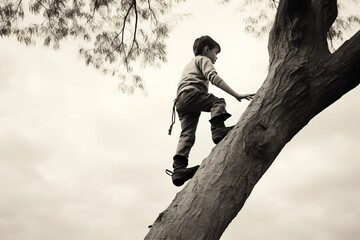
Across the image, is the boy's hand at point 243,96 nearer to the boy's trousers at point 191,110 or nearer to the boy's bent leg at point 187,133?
the boy's trousers at point 191,110

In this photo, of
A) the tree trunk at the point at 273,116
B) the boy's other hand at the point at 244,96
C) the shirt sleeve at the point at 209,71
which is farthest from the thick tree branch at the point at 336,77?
the shirt sleeve at the point at 209,71

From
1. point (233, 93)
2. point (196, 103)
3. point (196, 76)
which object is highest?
point (196, 76)

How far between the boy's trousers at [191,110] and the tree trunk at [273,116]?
1.24ft

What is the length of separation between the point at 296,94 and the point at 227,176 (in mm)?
709

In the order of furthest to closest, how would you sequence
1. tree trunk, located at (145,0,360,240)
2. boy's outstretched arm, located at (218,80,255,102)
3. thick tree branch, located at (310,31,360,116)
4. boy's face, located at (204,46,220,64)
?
1. boy's face, located at (204,46,220,64)
2. boy's outstretched arm, located at (218,80,255,102)
3. thick tree branch, located at (310,31,360,116)
4. tree trunk, located at (145,0,360,240)

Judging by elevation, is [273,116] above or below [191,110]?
below

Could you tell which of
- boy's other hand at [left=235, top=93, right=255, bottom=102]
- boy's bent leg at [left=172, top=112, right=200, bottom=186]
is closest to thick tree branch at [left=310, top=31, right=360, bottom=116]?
boy's other hand at [left=235, top=93, right=255, bottom=102]

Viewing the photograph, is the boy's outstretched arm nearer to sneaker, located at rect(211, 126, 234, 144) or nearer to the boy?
the boy

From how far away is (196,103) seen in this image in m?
2.63

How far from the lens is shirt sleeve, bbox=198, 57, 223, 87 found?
246 cm

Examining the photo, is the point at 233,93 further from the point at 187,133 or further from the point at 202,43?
the point at 202,43

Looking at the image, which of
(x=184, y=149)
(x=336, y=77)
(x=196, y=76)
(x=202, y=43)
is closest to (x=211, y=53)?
(x=202, y=43)

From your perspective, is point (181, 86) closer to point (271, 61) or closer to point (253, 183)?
point (271, 61)

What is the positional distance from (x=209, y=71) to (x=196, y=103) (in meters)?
0.25
